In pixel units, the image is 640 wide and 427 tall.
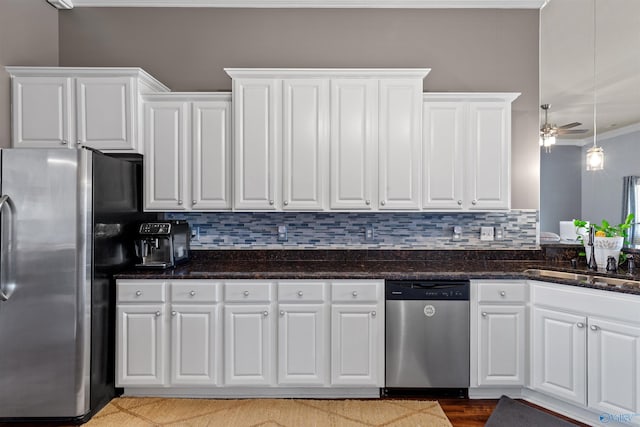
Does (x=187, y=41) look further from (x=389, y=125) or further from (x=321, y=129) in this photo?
(x=389, y=125)

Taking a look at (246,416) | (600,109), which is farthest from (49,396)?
(600,109)

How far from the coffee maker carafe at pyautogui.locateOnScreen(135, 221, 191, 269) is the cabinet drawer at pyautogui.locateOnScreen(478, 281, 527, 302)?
226 cm

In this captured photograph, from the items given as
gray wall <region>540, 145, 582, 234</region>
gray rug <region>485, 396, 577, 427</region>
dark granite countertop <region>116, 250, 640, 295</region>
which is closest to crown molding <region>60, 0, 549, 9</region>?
gray wall <region>540, 145, 582, 234</region>

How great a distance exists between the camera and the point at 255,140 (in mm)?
2855

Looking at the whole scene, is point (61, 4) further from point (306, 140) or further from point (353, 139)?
point (353, 139)

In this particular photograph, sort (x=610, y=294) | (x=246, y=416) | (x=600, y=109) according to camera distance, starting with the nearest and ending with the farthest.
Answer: (x=610, y=294) → (x=246, y=416) → (x=600, y=109)

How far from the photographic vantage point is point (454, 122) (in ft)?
9.46

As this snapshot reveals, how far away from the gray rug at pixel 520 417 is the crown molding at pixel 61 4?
4522 millimetres

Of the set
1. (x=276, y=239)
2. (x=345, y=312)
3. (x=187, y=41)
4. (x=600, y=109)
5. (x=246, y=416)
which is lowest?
(x=246, y=416)

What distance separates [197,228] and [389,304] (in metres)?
1.78

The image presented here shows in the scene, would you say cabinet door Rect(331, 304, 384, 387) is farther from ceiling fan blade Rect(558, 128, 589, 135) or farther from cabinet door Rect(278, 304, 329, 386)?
ceiling fan blade Rect(558, 128, 589, 135)

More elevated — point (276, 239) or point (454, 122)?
point (454, 122)

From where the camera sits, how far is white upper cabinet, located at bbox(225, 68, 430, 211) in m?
2.84

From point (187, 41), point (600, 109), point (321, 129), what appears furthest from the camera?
point (187, 41)
